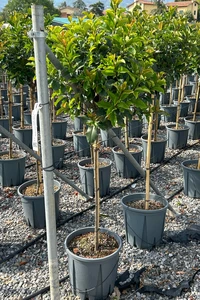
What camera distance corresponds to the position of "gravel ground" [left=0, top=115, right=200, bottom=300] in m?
2.89

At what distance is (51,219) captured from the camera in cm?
211

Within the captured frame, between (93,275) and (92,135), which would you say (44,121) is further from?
(93,275)

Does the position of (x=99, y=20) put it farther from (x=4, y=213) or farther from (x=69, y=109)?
(x=4, y=213)

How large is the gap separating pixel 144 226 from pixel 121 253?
Result: 0.36 m

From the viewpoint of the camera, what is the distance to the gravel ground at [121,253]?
289 centimetres

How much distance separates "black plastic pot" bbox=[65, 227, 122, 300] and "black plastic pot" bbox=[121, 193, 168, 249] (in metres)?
0.70

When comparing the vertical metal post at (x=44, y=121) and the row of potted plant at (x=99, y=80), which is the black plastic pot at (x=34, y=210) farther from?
the vertical metal post at (x=44, y=121)

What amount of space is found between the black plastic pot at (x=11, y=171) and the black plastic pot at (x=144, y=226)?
82.0 inches

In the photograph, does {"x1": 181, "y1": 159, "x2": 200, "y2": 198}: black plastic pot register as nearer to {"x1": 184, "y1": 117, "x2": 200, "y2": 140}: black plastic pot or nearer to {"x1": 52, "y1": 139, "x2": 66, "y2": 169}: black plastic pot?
{"x1": 52, "y1": 139, "x2": 66, "y2": 169}: black plastic pot

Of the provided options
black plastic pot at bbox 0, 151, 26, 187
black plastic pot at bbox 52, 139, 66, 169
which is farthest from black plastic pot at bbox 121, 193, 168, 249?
black plastic pot at bbox 52, 139, 66, 169

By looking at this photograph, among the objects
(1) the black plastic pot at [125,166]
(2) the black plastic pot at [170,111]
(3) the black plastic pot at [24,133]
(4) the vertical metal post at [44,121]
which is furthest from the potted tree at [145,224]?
(2) the black plastic pot at [170,111]

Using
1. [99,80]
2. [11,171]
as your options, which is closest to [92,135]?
[99,80]

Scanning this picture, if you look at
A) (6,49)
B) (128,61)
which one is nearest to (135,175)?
(6,49)

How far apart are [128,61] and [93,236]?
1.61 metres
